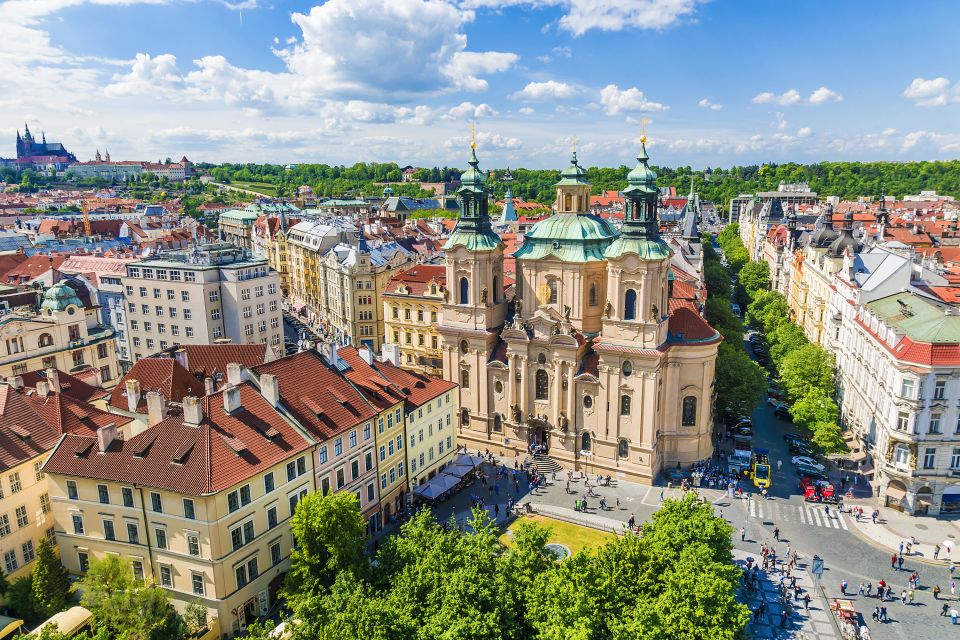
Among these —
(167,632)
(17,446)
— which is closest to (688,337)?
(167,632)

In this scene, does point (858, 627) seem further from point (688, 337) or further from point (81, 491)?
point (81, 491)

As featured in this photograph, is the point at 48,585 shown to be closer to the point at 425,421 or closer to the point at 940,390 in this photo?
the point at 425,421

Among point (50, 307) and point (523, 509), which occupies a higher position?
point (50, 307)

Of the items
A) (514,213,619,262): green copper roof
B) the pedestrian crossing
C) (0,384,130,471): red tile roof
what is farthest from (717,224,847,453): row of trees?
(0,384,130,471): red tile roof

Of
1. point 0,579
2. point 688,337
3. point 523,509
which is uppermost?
point 688,337

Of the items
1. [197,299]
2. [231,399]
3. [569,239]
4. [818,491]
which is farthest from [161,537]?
[818,491]
